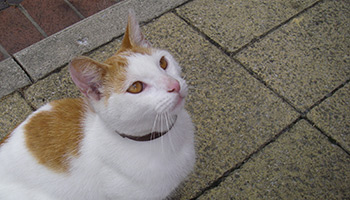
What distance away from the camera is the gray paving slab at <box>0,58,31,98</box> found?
254 cm

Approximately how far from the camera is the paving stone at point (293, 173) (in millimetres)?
2084

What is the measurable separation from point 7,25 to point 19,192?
2.07 meters

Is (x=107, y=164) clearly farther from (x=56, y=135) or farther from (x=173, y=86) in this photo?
(x=173, y=86)

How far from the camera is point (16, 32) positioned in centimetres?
302

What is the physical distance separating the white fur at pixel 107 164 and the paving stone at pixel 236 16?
1352mm

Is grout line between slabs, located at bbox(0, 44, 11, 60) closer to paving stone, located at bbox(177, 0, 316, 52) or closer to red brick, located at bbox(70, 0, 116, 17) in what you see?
red brick, located at bbox(70, 0, 116, 17)

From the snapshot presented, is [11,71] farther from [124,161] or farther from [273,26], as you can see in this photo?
[273,26]

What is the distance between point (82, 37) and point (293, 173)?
2069mm

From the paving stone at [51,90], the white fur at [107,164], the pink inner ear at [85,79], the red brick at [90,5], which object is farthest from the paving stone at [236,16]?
the pink inner ear at [85,79]

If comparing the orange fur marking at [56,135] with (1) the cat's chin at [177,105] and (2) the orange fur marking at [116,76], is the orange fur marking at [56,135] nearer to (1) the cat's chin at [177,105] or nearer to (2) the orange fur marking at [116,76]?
(2) the orange fur marking at [116,76]

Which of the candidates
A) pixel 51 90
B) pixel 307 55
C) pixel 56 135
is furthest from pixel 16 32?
pixel 307 55

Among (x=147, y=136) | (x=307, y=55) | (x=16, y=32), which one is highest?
(x=16, y=32)

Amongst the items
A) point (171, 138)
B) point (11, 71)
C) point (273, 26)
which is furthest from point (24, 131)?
point (273, 26)

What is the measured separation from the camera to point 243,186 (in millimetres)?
2133
